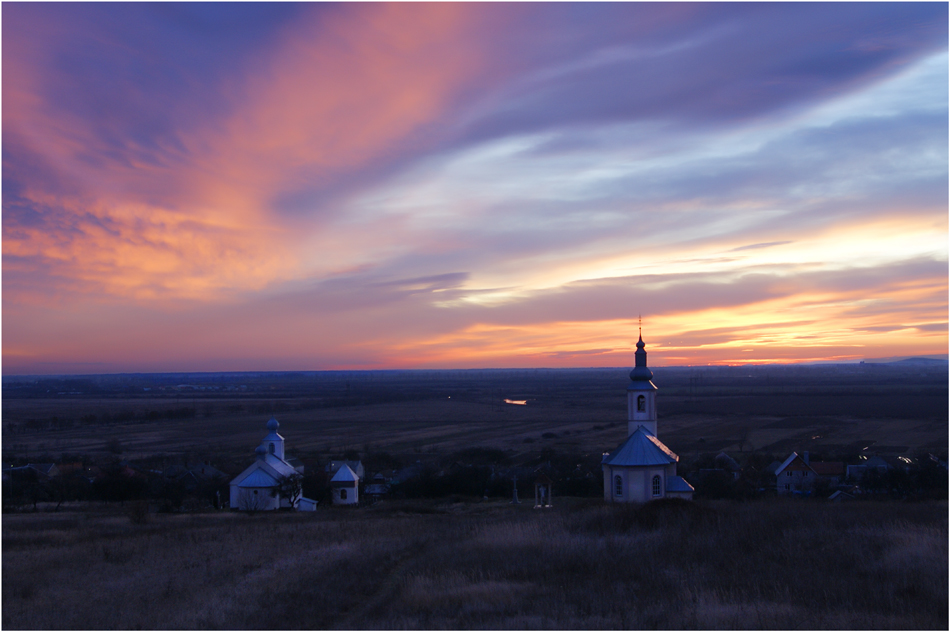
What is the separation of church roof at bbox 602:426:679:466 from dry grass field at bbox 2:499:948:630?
38.4 ft

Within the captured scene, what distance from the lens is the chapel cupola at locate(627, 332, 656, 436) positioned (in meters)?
39.6

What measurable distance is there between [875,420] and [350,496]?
258 feet

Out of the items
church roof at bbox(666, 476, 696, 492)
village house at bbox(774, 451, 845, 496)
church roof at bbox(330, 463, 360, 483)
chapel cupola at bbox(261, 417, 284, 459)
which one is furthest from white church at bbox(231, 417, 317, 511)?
village house at bbox(774, 451, 845, 496)

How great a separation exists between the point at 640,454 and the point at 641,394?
6.92 meters

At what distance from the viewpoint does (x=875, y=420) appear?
307ft

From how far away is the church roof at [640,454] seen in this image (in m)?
33.3

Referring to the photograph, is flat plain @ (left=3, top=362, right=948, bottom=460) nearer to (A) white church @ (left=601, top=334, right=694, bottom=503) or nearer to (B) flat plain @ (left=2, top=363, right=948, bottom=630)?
(A) white church @ (left=601, top=334, right=694, bottom=503)

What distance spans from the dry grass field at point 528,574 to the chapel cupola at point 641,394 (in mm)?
17936

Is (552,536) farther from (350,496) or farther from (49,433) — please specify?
(49,433)

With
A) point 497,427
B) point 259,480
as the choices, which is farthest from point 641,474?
point 497,427

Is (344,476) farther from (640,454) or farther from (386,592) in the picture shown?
(386,592)

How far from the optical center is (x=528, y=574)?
14.3m

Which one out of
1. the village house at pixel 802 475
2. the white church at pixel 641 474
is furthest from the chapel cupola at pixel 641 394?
the village house at pixel 802 475

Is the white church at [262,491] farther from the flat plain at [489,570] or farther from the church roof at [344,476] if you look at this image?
the flat plain at [489,570]
